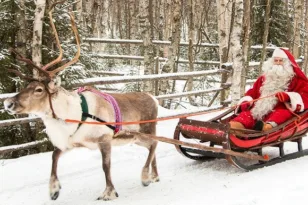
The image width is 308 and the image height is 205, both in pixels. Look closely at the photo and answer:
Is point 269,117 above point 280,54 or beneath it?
beneath

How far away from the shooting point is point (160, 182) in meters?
5.12

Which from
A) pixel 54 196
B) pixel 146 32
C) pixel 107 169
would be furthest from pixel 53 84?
pixel 146 32

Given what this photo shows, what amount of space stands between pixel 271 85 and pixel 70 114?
3.35 m

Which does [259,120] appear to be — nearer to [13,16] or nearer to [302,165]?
[302,165]

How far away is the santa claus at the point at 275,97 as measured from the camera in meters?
5.54

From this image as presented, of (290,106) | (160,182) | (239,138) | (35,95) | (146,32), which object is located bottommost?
(160,182)

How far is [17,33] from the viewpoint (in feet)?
22.1

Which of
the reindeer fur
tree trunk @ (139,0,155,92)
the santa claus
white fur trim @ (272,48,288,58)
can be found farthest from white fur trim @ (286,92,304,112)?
tree trunk @ (139,0,155,92)

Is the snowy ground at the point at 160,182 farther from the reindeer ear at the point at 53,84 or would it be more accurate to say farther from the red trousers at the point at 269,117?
the reindeer ear at the point at 53,84

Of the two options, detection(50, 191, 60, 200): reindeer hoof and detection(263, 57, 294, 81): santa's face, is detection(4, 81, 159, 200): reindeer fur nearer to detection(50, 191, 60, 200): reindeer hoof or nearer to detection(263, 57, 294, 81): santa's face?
detection(50, 191, 60, 200): reindeer hoof

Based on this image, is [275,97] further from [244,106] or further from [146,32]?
[146,32]

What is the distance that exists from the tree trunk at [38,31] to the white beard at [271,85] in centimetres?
349

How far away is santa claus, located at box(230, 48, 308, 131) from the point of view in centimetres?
554

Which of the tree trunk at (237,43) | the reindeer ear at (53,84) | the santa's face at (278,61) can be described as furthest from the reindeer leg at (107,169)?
the tree trunk at (237,43)
